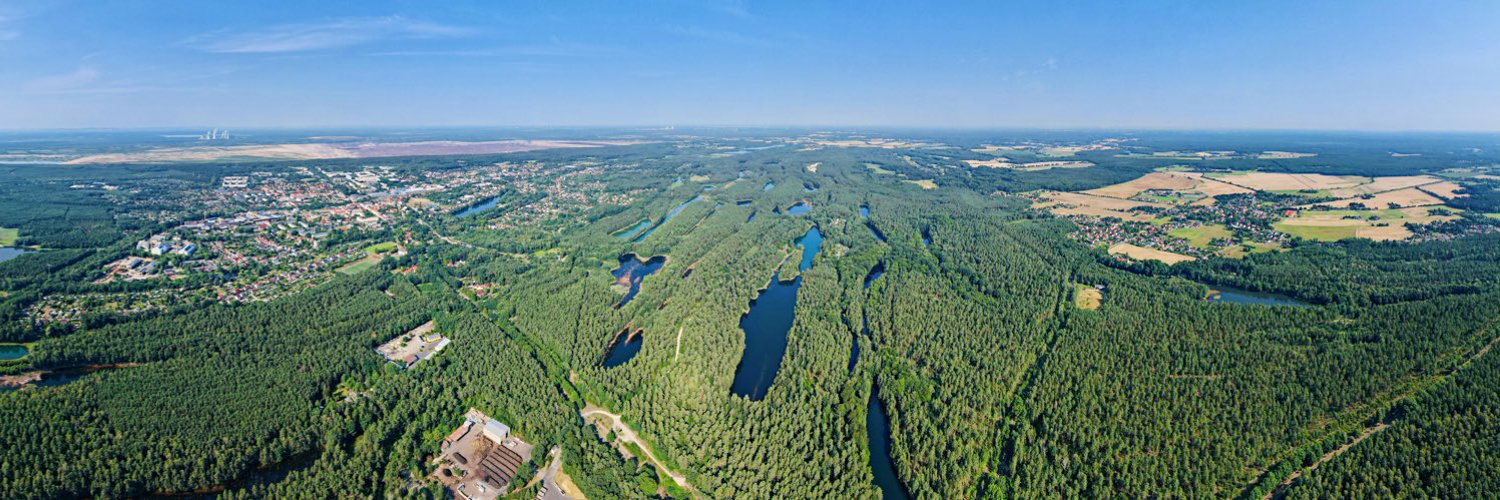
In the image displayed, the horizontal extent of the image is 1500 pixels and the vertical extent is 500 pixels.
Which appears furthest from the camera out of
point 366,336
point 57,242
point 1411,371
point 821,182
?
point 821,182

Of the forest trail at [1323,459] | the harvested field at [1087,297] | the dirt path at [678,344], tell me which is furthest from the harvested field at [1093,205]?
the dirt path at [678,344]

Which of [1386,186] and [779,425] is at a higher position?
[1386,186]

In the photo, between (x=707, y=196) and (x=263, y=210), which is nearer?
(x=263, y=210)

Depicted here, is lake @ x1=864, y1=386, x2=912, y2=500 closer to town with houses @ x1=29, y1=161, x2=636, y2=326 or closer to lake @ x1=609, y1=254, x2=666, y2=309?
lake @ x1=609, y1=254, x2=666, y2=309

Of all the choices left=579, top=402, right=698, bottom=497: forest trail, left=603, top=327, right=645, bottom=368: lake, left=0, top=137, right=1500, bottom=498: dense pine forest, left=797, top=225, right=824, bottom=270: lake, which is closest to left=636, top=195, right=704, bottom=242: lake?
left=0, top=137, right=1500, bottom=498: dense pine forest

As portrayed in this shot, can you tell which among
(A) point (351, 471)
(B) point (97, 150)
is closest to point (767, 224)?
(A) point (351, 471)

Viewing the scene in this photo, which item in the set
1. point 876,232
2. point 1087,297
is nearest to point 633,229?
point 876,232

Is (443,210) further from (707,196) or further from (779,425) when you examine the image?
(779,425)
